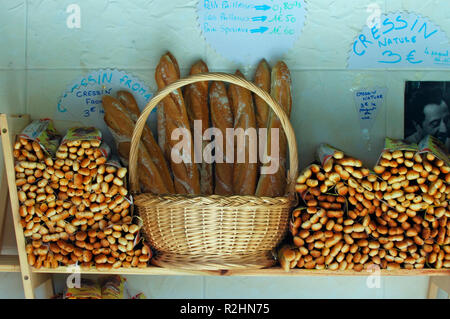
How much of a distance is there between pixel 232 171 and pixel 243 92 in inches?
12.9

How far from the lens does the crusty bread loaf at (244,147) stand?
5.72 feet

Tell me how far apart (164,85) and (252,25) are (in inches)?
18.5

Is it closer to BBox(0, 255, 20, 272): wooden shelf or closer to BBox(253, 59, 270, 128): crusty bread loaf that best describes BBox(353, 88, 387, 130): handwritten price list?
BBox(253, 59, 270, 128): crusty bread loaf

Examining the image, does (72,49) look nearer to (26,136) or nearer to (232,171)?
(26,136)

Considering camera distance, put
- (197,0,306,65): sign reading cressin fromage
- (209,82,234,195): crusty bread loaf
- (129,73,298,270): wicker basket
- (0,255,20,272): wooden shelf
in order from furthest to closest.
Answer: (197,0,306,65): sign reading cressin fromage < (209,82,234,195): crusty bread loaf < (0,255,20,272): wooden shelf < (129,73,298,270): wicker basket

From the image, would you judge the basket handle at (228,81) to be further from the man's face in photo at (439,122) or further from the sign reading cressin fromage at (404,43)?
the man's face in photo at (439,122)

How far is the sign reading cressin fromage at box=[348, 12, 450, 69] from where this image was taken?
6.23ft

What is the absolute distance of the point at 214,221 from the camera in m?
1.53

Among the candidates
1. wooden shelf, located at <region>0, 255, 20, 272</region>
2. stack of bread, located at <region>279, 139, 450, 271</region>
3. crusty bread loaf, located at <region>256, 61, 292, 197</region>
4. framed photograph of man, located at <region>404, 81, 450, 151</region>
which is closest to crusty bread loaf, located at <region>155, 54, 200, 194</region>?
crusty bread loaf, located at <region>256, 61, 292, 197</region>

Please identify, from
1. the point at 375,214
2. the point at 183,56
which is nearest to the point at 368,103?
the point at 375,214

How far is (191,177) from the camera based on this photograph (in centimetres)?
175

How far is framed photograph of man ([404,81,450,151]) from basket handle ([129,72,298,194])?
2.11 feet

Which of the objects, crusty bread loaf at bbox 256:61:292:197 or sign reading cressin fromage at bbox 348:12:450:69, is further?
sign reading cressin fromage at bbox 348:12:450:69
